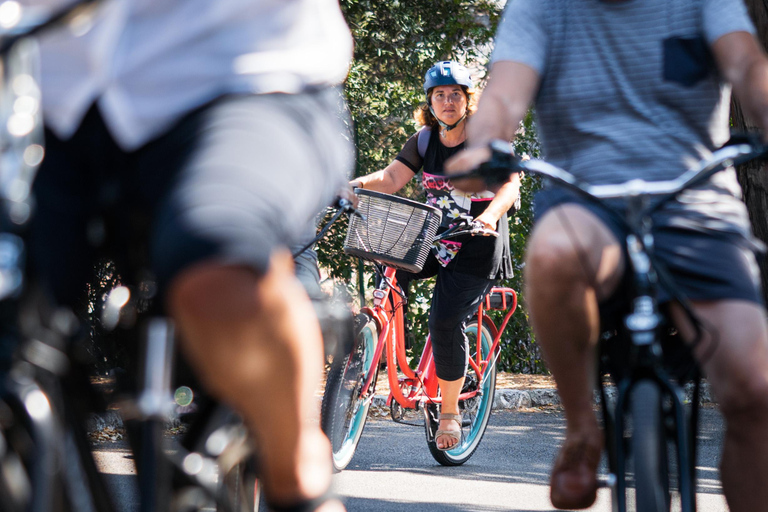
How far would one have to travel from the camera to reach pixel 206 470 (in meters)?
1.69

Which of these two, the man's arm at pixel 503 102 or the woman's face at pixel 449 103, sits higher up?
the man's arm at pixel 503 102

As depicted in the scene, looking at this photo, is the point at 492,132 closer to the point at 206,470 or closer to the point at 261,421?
the point at 206,470

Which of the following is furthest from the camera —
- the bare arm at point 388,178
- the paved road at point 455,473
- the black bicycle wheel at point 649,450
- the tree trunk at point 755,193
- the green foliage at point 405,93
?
the green foliage at point 405,93

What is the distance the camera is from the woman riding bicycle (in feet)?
18.5

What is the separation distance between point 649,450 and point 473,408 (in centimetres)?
421

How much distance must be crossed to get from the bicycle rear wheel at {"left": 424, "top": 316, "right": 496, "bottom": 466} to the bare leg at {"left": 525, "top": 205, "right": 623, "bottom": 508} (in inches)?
134

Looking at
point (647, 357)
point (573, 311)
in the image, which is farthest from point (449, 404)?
point (647, 357)

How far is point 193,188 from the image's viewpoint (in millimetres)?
1275

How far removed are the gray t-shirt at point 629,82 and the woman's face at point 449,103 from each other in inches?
111

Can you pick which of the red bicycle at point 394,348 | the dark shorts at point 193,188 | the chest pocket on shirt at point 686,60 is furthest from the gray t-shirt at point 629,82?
the red bicycle at point 394,348

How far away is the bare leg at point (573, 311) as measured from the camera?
7.78 feet

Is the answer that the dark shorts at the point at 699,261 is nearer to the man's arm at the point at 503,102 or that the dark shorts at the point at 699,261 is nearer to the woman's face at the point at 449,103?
the man's arm at the point at 503,102

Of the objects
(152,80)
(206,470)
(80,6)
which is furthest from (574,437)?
(80,6)

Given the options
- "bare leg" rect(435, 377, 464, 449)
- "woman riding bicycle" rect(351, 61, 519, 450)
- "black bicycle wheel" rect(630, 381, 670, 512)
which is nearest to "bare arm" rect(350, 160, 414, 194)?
"woman riding bicycle" rect(351, 61, 519, 450)
